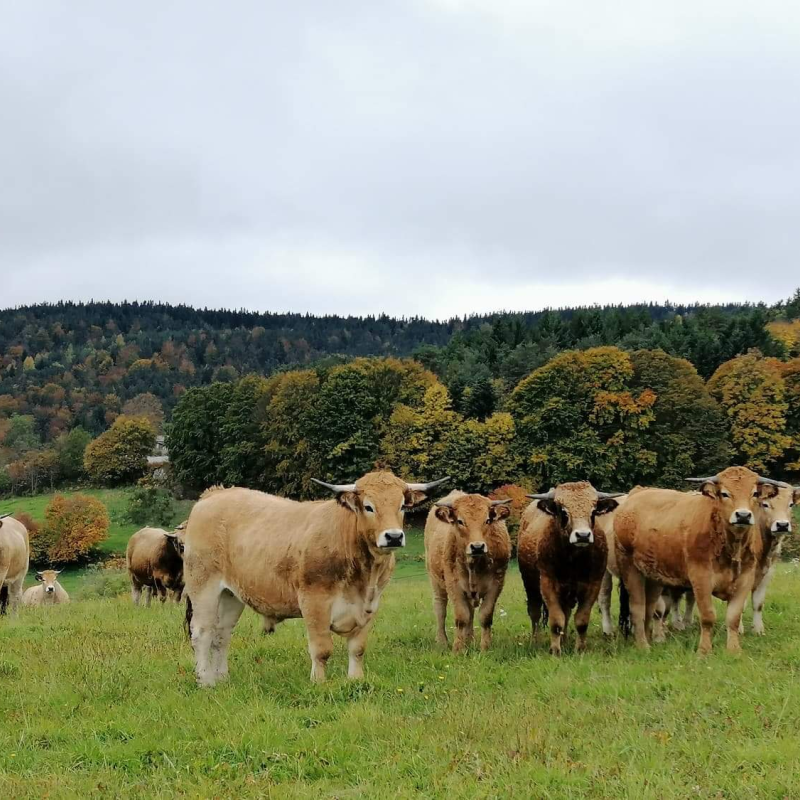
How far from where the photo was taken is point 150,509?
257ft

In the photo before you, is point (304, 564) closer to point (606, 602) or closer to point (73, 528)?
point (606, 602)

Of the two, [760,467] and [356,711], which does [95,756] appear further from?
[760,467]

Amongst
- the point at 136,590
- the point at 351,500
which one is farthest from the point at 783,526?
the point at 136,590

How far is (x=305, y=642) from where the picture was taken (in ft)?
44.0

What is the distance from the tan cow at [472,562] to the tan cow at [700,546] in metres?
2.06

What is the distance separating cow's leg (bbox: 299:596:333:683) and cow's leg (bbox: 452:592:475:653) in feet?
11.6

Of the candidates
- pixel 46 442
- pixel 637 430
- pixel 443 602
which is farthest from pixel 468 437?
pixel 46 442

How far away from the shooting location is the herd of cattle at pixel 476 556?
998cm

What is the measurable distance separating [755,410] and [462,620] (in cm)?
6288

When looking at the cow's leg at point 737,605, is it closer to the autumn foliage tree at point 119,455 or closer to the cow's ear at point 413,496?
the cow's ear at point 413,496

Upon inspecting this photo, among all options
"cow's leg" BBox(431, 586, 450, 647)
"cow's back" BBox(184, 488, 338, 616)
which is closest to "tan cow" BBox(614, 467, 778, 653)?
"cow's leg" BBox(431, 586, 450, 647)

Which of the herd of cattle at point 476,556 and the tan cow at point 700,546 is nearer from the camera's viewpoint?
the herd of cattle at point 476,556

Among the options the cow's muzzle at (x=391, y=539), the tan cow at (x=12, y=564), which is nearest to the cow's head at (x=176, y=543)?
the tan cow at (x=12, y=564)

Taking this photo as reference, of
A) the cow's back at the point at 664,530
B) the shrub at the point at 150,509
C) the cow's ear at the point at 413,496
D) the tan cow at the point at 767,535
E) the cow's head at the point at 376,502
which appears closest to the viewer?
the cow's head at the point at 376,502
